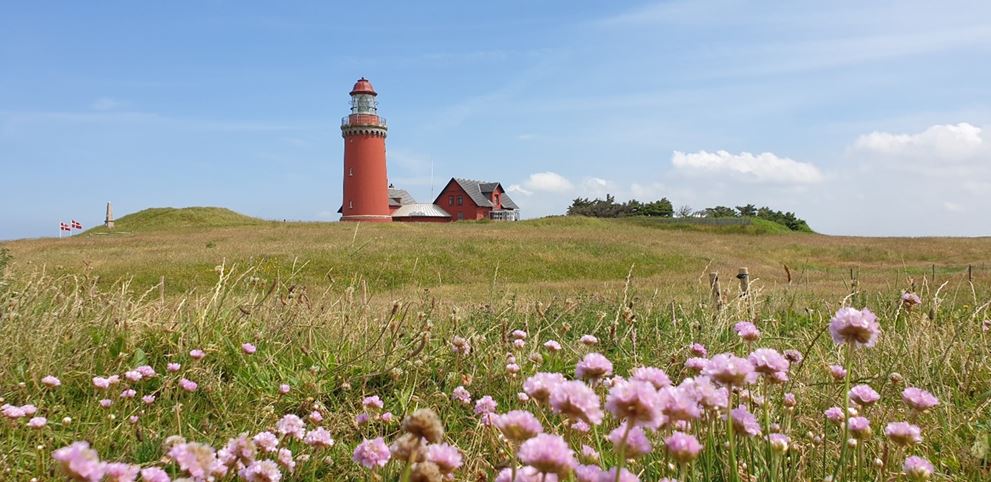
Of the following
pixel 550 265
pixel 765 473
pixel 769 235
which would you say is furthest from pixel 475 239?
pixel 765 473

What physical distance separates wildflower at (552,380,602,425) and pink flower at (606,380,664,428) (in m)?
0.04

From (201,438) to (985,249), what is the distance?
138ft

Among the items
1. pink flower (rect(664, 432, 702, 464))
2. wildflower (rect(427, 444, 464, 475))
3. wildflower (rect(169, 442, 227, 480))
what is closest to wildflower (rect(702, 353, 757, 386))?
pink flower (rect(664, 432, 702, 464))

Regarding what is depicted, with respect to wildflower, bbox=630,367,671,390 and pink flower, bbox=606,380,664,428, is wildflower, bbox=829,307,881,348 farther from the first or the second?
pink flower, bbox=606,380,664,428

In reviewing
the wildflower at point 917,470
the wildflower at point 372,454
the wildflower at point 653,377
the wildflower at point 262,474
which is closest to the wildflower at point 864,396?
the wildflower at point 917,470

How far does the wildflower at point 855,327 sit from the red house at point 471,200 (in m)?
73.6

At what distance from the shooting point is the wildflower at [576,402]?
55.6 inches

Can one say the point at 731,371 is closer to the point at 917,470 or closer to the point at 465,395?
the point at 917,470

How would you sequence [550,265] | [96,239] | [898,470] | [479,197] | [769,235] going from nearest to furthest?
[898,470] < [550,265] < [96,239] < [769,235] < [479,197]

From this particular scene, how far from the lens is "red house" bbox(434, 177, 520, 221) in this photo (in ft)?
252

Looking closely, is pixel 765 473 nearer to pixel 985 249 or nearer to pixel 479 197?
pixel 985 249

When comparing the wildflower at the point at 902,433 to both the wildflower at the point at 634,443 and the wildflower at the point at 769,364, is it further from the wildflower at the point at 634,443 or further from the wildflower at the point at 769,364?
the wildflower at the point at 634,443

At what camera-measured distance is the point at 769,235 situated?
47.4 m

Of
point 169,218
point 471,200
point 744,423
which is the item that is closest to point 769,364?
point 744,423
